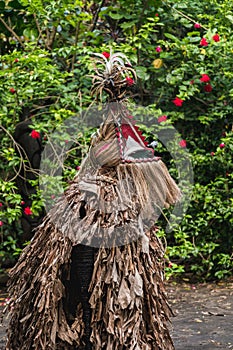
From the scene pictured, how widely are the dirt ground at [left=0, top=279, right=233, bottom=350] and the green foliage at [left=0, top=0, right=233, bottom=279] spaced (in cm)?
22

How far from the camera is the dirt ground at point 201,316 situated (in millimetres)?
4336

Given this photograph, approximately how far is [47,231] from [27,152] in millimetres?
3576

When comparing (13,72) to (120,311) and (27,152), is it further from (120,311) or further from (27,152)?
(120,311)

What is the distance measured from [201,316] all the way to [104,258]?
8.36 ft

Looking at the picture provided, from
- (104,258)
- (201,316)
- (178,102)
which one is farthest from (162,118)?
(104,258)

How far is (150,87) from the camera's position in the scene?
21.5 ft

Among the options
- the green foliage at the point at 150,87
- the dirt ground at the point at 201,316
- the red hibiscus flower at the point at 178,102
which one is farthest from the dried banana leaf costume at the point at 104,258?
the red hibiscus flower at the point at 178,102

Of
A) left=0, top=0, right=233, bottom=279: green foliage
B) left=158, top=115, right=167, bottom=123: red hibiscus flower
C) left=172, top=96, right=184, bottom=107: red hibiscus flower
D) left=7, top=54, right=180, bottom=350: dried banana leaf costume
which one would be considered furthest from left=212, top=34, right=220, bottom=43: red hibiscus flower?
left=7, top=54, right=180, bottom=350: dried banana leaf costume

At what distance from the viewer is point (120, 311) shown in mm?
2717

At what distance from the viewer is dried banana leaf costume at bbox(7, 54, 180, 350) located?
9.00 ft

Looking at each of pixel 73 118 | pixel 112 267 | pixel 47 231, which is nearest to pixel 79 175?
pixel 47 231

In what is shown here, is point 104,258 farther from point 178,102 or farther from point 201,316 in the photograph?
point 178,102

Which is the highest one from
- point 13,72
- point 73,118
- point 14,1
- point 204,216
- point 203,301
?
point 14,1

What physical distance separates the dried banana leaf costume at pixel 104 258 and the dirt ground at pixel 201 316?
1.43 meters
